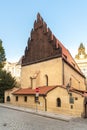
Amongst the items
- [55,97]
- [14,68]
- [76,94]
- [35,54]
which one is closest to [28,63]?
[35,54]

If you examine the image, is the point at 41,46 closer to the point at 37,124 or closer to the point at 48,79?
the point at 48,79

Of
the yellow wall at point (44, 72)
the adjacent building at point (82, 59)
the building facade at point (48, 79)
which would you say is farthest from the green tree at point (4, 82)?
the adjacent building at point (82, 59)

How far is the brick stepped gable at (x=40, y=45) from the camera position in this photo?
29.5 metres

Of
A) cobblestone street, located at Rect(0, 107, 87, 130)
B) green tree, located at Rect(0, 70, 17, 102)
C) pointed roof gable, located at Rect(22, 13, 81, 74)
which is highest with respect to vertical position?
pointed roof gable, located at Rect(22, 13, 81, 74)

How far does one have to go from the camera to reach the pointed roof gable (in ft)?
96.3

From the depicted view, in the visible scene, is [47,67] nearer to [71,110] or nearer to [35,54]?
[35,54]

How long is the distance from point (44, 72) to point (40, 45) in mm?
5179

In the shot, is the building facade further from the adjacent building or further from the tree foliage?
the adjacent building

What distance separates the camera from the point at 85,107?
20.4 metres

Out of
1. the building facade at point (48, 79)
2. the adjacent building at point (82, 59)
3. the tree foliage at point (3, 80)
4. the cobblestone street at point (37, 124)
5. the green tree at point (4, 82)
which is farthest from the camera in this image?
the adjacent building at point (82, 59)

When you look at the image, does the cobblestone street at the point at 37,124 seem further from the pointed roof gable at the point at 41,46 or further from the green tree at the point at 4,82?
the green tree at the point at 4,82

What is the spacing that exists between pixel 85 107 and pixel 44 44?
1448 centimetres

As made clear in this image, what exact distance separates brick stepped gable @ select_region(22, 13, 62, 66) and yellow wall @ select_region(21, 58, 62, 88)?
A: 2.98 feet

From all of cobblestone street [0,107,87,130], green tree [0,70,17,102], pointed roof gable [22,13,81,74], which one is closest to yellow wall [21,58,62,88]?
pointed roof gable [22,13,81,74]
